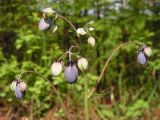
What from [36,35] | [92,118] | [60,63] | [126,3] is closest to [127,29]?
[126,3]

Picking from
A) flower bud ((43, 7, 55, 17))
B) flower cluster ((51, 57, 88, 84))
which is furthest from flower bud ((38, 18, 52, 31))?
flower cluster ((51, 57, 88, 84))

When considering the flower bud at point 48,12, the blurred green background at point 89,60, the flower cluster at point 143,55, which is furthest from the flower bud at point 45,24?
the blurred green background at point 89,60

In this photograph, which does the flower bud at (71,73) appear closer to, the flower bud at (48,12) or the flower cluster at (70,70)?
the flower cluster at (70,70)

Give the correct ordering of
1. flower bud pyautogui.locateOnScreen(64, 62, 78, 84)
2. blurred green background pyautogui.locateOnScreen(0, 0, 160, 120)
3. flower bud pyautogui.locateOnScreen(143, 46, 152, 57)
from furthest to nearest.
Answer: blurred green background pyautogui.locateOnScreen(0, 0, 160, 120) < flower bud pyautogui.locateOnScreen(143, 46, 152, 57) < flower bud pyautogui.locateOnScreen(64, 62, 78, 84)

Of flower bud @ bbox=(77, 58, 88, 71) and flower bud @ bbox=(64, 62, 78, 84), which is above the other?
flower bud @ bbox=(77, 58, 88, 71)

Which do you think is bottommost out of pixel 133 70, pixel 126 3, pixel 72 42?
pixel 133 70

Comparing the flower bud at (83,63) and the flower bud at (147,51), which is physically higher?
the flower bud at (147,51)

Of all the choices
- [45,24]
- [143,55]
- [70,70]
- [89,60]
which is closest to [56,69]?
[70,70]

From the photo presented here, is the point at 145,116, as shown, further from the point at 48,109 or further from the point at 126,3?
the point at 126,3

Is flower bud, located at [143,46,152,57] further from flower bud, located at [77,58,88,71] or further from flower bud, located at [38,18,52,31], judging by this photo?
flower bud, located at [38,18,52,31]
